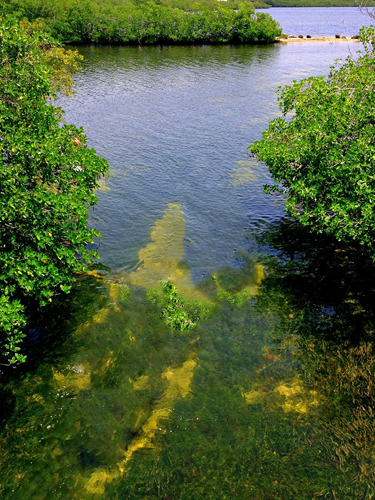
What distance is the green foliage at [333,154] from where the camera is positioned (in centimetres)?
2545

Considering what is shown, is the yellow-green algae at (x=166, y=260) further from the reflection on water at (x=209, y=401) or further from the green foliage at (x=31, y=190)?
the green foliage at (x=31, y=190)

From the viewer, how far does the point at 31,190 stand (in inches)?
957

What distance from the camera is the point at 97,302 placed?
85.3 feet

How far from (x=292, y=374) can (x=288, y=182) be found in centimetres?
1512

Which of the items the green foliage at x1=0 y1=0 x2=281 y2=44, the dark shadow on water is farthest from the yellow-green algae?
the green foliage at x1=0 y1=0 x2=281 y2=44

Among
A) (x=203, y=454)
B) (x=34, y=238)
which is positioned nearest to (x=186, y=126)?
(x=34, y=238)

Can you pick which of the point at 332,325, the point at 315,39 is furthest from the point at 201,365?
the point at 315,39

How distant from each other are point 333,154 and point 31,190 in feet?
61.5

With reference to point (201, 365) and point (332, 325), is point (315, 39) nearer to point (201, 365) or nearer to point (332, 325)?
point (332, 325)

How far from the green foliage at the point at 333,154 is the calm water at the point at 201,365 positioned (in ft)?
14.2

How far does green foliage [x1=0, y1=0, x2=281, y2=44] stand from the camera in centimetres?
10356

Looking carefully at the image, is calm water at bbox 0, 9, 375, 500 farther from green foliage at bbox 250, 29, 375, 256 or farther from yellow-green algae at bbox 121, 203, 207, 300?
green foliage at bbox 250, 29, 375, 256

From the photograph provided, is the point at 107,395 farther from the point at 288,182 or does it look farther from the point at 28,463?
the point at 288,182

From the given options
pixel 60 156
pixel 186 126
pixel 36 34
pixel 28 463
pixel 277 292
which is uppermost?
pixel 36 34
